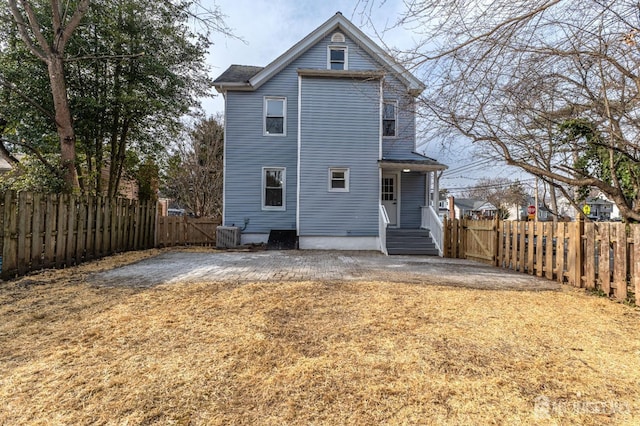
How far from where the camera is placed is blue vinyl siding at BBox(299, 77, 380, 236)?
40.1ft

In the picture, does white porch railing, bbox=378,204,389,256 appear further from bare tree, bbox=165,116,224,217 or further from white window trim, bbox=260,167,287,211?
bare tree, bbox=165,116,224,217

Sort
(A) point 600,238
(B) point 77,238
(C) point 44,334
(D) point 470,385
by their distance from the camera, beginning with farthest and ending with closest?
1. (B) point 77,238
2. (A) point 600,238
3. (C) point 44,334
4. (D) point 470,385

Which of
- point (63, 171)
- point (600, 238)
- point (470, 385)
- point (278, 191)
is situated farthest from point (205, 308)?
point (278, 191)

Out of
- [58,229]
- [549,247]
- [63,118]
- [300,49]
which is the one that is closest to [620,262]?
[549,247]

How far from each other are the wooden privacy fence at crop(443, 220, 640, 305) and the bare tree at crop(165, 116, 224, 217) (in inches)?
590

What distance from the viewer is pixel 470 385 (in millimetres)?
2393

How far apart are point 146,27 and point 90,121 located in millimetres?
3775

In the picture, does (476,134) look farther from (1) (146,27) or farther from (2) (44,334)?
(1) (146,27)

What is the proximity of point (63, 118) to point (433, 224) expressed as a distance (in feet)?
39.1

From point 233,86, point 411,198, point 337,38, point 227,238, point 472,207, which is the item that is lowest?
point 227,238

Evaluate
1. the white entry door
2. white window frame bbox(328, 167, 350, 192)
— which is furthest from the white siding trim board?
white window frame bbox(328, 167, 350, 192)

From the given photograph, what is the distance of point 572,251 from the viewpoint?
612 centimetres

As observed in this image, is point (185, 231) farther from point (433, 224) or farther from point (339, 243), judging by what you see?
point (433, 224)

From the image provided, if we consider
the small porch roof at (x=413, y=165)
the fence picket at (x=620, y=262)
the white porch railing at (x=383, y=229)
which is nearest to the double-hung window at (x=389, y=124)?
the small porch roof at (x=413, y=165)
